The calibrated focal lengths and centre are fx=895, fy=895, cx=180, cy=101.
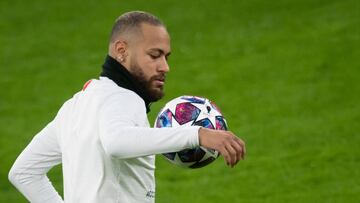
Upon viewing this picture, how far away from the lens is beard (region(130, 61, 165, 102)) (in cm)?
582

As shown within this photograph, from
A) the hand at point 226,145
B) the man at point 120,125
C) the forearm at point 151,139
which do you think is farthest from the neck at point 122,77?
the hand at point 226,145

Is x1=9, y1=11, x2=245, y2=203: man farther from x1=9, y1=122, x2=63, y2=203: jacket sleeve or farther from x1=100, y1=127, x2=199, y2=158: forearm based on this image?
x1=9, y1=122, x2=63, y2=203: jacket sleeve

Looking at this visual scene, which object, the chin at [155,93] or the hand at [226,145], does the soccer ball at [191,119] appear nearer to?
the chin at [155,93]

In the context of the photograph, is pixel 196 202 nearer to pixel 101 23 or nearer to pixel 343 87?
pixel 343 87

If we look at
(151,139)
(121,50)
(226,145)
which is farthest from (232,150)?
(121,50)

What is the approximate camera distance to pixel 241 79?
Answer: 17.7 meters

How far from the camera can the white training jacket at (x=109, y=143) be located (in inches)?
202

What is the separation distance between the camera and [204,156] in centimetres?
662

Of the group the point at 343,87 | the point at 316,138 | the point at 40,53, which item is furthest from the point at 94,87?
the point at 40,53

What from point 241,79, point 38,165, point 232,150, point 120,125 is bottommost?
point 38,165

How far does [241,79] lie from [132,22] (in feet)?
38.9

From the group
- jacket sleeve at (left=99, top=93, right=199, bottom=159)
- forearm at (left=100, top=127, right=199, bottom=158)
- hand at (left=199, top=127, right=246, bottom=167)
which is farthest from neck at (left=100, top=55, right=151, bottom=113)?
hand at (left=199, top=127, right=246, bottom=167)

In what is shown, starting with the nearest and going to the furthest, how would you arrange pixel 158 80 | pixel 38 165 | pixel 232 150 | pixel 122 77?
pixel 232 150 → pixel 122 77 → pixel 158 80 → pixel 38 165

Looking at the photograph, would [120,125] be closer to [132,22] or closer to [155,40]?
[155,40]
